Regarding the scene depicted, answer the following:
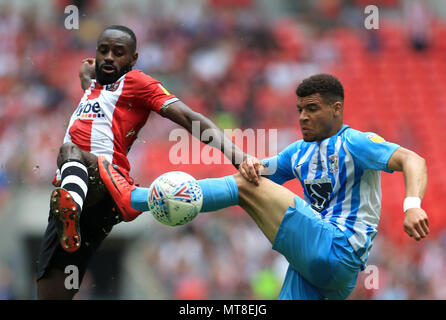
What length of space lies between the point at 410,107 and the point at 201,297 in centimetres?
728

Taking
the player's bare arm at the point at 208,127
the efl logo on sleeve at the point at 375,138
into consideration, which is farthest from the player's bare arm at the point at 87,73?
the efl logo on sleeve at the point at 375,138

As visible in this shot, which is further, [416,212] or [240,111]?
[240,111]

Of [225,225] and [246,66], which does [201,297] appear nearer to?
[225,225]

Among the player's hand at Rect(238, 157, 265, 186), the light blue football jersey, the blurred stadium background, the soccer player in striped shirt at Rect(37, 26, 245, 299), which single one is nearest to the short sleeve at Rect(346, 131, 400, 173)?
the light blue football jersey

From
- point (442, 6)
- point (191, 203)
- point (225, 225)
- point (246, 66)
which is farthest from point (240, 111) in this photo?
point (191, 203)

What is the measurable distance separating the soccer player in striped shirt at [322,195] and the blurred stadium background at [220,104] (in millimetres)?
5759

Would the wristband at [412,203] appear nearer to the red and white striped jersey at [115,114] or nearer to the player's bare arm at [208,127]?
the player's bare arm at [208,127]

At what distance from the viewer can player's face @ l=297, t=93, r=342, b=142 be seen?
14.4 feet

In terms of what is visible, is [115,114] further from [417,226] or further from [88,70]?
[417,226]

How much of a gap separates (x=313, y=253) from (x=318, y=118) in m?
0.95

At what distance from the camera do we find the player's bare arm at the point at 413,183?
3.48 meters

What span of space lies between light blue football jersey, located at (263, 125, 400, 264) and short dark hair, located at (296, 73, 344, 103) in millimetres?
243
